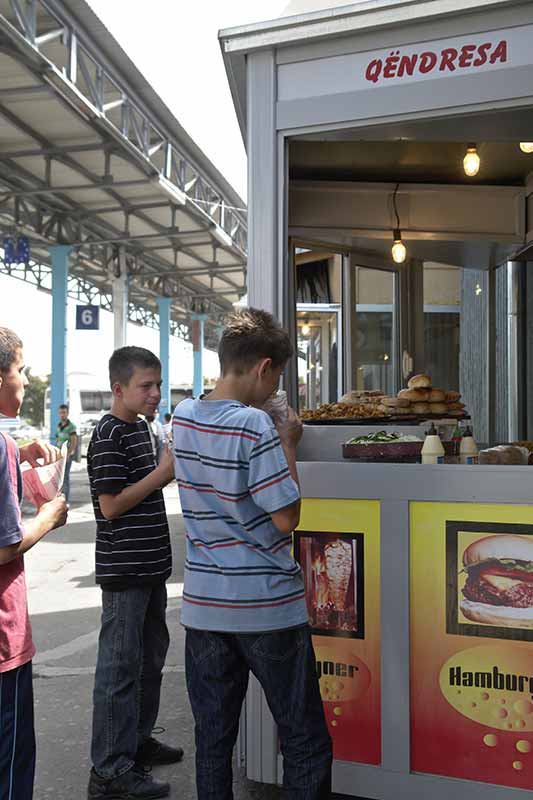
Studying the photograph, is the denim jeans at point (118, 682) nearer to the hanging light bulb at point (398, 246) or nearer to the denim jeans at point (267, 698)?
the denim jeans at point (267, 698)

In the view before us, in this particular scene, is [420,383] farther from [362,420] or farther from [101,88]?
[101,88]

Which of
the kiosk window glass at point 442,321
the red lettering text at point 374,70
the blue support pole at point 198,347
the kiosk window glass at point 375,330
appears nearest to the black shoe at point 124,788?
the red lettering text at point 374,70

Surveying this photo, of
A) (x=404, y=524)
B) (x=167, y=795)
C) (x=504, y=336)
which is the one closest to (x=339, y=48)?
(x=404, y=524)

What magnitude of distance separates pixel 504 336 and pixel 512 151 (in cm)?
279

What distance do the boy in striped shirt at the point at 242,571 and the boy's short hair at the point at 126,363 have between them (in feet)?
3.42

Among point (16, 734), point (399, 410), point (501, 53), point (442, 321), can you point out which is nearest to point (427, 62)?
point (501, 53)

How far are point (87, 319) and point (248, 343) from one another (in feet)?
57.0

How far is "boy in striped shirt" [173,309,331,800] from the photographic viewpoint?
2.22 metres

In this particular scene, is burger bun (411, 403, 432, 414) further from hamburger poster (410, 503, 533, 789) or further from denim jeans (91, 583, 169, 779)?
denim jeans (91, 583, 169, 779)

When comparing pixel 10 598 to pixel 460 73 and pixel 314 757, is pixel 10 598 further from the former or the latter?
pixel 460 73

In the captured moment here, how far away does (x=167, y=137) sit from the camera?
49.0 feet

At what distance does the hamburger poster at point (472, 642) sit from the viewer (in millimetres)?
3023

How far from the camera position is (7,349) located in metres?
2.44

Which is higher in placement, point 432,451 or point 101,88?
point 101,88
